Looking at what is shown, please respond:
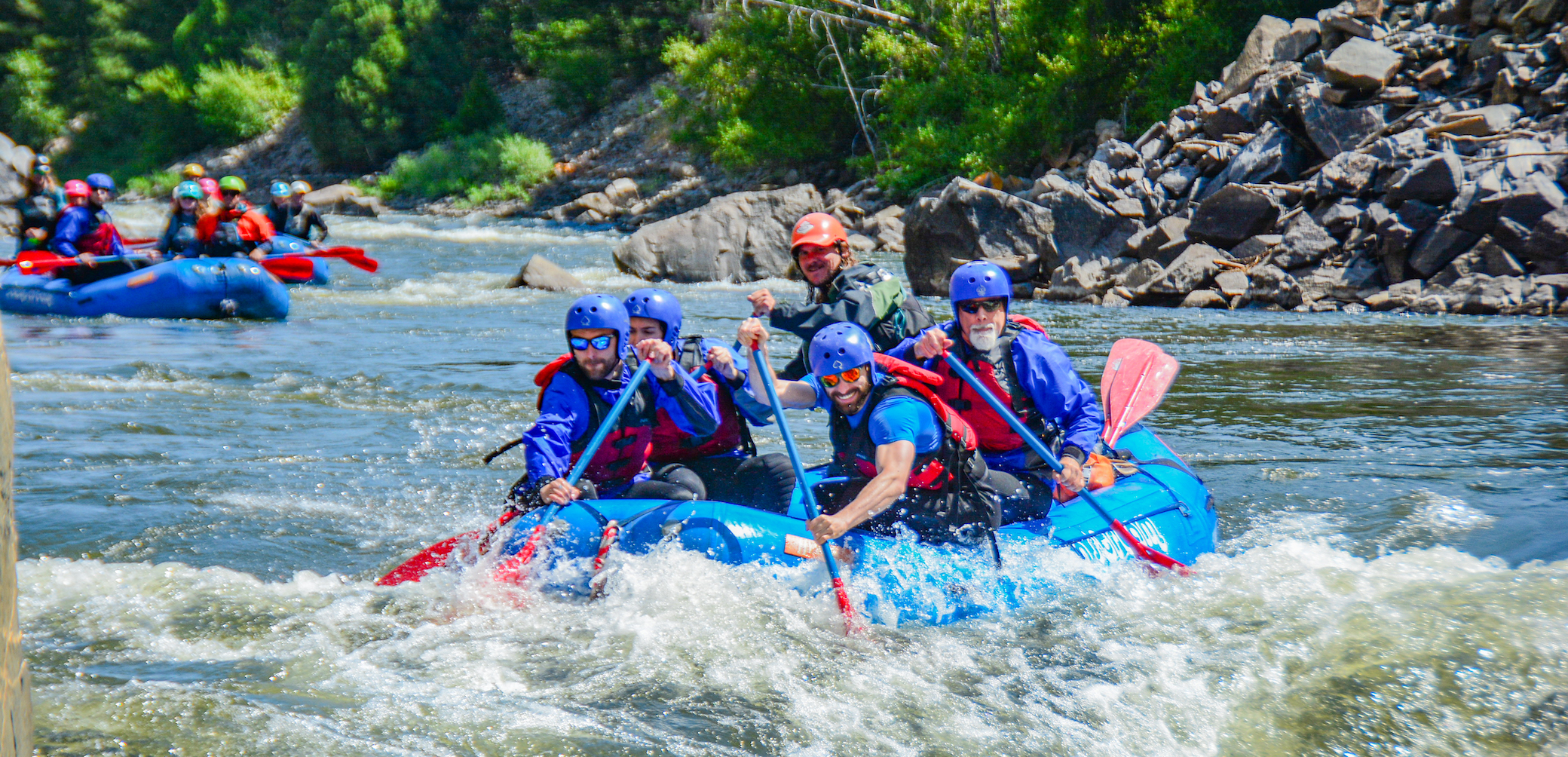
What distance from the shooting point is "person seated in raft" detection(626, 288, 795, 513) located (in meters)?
4.81

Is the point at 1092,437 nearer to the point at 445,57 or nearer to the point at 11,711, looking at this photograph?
the point at 11,711

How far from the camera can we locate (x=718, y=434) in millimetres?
4992

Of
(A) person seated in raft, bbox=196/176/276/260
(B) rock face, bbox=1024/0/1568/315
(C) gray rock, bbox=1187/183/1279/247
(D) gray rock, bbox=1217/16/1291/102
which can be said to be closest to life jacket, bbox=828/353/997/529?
(B) rock face, bbox=1024/0/1568/315

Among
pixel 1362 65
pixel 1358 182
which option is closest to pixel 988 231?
pixel 1358 182

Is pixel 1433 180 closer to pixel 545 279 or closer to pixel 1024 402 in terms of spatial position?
pixel 1024 402

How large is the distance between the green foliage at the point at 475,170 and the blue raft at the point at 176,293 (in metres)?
20.6

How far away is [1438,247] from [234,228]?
13.7 meters

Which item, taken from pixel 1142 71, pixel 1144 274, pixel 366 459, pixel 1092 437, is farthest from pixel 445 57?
pixel 1092 437

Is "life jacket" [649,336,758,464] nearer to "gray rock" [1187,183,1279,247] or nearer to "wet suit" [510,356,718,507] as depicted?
"wet suit" [510,356,718,507]

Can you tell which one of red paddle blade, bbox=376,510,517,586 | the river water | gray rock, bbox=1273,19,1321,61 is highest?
gray rock, bbox=1273,19,1321,61

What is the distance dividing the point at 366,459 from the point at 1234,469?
521 cm

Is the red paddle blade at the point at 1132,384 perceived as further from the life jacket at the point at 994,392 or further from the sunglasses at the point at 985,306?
the sunglasses at the point at 985,306

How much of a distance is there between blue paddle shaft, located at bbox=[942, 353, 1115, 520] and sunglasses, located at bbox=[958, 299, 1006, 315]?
0.20 meters

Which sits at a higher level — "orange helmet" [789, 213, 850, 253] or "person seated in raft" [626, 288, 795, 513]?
"orange helmet" [789, 213, 850, 253]
